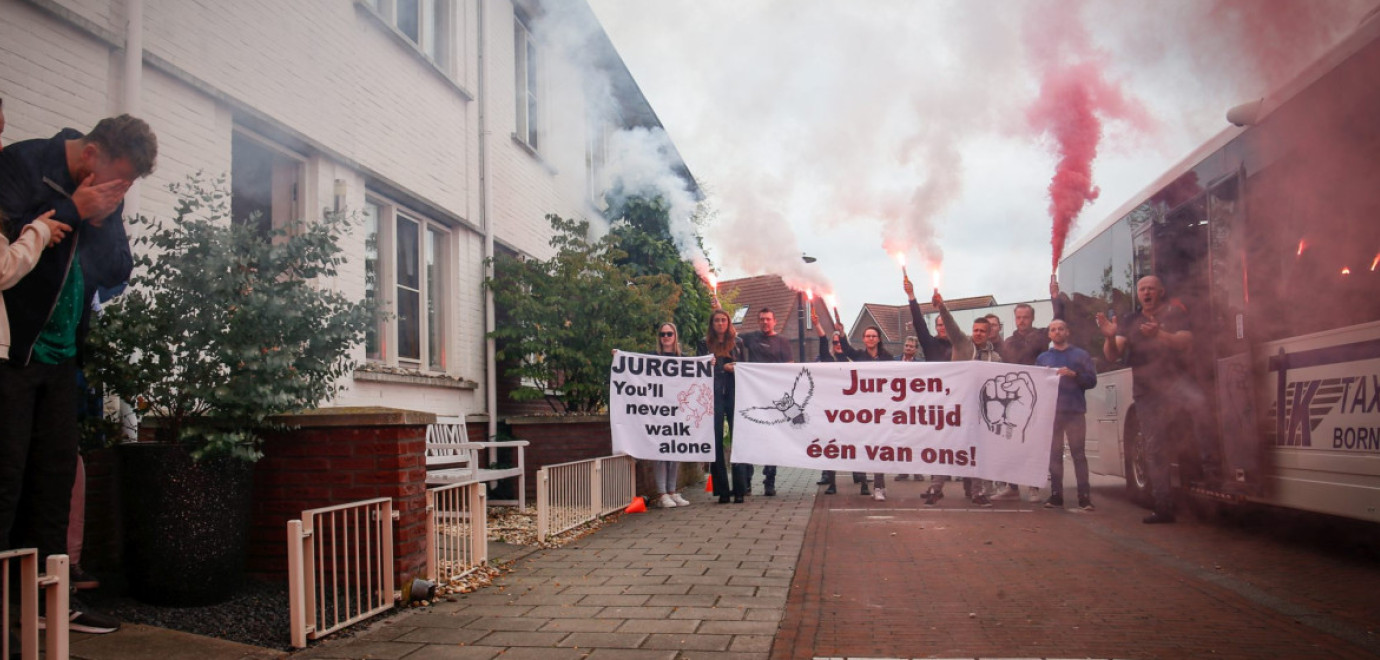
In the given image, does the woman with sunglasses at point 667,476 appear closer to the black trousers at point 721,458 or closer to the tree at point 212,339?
the black trousers at point 721,458

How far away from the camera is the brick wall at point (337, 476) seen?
215 inches

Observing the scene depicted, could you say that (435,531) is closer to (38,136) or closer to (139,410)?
(139,410)

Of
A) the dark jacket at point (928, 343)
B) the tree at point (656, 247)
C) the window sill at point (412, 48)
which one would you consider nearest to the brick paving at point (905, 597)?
the dark jacket at point (928, 343)

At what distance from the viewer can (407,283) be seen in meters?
10.6

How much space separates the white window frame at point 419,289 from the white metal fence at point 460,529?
325 centimetres

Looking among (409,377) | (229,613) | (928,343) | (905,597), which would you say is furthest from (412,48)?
(905,597)

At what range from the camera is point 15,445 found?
153 inches

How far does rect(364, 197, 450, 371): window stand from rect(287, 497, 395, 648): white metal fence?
4.07 meters

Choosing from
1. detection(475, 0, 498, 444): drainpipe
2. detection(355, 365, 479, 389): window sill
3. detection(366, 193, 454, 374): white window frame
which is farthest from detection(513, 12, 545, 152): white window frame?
detection(355, 365, 479, 389): window sill

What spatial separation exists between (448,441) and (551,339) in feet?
5.90

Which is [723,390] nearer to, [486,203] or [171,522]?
[486,203]

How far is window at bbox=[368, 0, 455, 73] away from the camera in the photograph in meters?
10.2

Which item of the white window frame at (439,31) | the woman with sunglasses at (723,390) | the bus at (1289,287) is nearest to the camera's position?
the bus at (1289,287)

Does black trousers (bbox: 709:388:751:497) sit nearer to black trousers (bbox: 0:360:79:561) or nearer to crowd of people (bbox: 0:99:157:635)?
crowd of people (bbox: 0:99:157:635)
